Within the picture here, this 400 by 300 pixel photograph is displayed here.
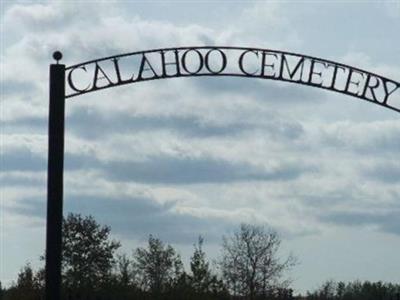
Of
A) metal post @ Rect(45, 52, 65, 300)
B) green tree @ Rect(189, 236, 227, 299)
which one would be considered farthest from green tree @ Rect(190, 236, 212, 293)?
metal post @ Rect(45, 52, 65, 300)

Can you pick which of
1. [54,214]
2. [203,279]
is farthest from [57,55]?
[203,279]

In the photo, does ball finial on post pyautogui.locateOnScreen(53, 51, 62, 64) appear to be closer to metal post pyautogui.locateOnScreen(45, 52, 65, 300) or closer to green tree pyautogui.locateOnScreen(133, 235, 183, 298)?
metal post pyautogui.locateOnScreen(45, 52, 65, 300)

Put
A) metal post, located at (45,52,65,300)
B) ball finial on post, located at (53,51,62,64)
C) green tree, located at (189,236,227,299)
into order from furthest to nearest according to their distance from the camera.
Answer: green tree, located at (189,236,227,299)
ball finial on post, located at (53,51,62,64)
metal post, located at (45,52,65,300)

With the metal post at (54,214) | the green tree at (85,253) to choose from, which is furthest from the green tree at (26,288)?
the metal post at (54,214)

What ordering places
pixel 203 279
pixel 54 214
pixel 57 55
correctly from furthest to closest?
pixel 203 279, pixel 57 55, pixel 54 214

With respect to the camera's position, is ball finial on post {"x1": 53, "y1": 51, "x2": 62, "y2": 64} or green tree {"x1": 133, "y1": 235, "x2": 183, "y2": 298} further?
green tree {"x1": 133, "y1": 235, "x2": 183, "y2": 298}

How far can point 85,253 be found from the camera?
56.3 meters

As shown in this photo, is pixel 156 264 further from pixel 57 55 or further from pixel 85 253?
pixel 57 55

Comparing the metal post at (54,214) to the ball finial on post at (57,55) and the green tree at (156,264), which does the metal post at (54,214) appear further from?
the green tree at (156,264)

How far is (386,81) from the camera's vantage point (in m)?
18.9

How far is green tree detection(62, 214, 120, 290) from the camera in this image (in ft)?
179

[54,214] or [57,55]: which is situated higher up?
[57,55]

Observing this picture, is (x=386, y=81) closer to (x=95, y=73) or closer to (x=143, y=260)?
(x=95, y=73)

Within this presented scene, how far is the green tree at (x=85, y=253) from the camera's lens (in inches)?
2143
